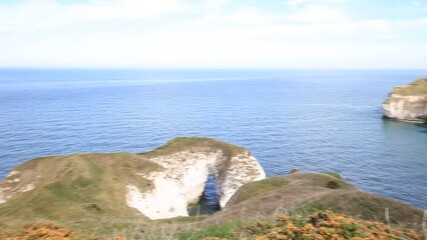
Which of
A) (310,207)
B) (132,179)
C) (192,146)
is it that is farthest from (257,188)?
(310,207)

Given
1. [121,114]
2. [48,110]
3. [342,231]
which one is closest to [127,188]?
[342,231]

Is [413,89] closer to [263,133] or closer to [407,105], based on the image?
[407,105]

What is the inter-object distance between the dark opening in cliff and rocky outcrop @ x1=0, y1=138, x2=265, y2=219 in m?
1.16

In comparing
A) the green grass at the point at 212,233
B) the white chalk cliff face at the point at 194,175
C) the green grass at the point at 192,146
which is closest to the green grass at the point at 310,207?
the green grass at the point at 212,233

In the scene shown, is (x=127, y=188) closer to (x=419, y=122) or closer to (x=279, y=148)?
(x=279, y=148)

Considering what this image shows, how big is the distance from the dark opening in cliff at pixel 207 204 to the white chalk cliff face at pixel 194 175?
1134mm

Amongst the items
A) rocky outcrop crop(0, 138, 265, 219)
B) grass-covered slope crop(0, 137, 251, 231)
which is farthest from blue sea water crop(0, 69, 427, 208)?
grass-covered slope crop(0, 137, 251, 231)

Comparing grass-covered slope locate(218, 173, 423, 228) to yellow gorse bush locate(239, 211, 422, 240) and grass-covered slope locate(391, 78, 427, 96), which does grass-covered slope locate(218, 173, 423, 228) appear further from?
grass-covered slope locate(391, 78, 427, 96)

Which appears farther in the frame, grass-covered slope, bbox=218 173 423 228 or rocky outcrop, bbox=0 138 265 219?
rocky outcrop, bbox=0 138 265 219

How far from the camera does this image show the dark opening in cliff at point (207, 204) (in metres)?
54.4

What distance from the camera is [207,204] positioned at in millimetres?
57781

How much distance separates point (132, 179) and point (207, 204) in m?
15.9

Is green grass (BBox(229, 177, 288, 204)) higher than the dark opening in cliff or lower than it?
higher

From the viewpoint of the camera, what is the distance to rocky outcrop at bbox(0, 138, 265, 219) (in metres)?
37.5
